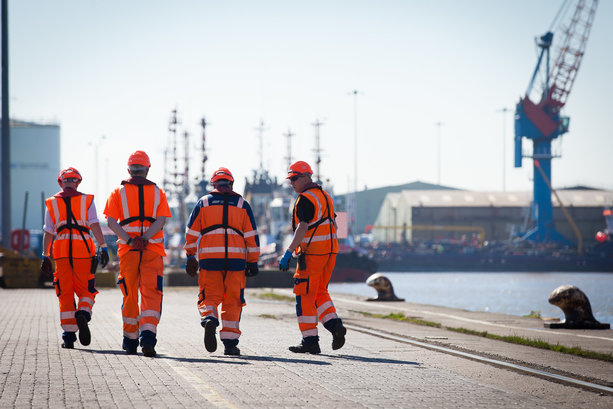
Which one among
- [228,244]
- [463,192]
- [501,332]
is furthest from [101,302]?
[463,192]

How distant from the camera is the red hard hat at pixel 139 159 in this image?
32.8ft

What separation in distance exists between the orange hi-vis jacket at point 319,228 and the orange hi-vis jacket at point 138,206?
1.35 meters

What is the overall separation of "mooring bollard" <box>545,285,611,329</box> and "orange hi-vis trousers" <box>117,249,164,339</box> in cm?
619

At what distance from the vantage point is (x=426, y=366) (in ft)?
29.1

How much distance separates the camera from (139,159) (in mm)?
10000

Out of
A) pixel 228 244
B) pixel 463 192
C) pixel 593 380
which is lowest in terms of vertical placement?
pixel 593 380

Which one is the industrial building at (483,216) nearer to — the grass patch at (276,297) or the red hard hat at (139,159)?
the grass patch at (276,297)

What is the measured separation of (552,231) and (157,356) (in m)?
99.9

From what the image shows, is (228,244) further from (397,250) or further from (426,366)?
(397,250)

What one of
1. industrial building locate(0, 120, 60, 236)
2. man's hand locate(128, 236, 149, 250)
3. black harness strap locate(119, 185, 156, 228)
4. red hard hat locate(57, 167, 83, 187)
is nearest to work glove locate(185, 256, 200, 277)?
man's hand locate(128, 236, 149, 250)

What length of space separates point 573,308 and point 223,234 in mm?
6069

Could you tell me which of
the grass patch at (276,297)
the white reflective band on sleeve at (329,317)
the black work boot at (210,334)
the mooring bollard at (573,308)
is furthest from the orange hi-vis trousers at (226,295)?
the grass patch at (276,297)

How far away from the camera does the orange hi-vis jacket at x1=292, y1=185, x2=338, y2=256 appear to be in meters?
10.0

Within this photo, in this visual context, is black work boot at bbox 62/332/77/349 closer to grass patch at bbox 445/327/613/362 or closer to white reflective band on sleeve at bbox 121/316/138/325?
white reflective band on sleeve at bbox 121/316/138/325
